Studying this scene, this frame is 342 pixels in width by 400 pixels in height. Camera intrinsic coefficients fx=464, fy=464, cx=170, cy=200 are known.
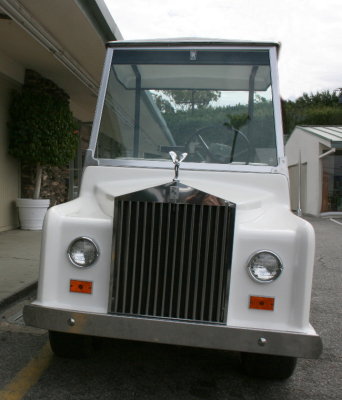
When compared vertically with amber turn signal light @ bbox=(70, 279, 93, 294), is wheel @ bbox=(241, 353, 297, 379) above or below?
below

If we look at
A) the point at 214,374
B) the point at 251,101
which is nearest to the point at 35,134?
the point at 251,101

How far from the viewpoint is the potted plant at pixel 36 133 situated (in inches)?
375

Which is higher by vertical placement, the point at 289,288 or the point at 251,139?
the point at 251,139

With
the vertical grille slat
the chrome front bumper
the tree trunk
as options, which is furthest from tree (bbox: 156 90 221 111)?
the tree trunk

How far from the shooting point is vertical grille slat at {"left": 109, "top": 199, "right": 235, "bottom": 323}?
2.84 meters

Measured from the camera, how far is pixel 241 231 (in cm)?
288

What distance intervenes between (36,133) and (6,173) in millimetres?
1098

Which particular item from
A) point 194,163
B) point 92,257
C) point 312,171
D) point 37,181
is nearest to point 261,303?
point 92,257

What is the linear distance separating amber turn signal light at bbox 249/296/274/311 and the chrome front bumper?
16cm

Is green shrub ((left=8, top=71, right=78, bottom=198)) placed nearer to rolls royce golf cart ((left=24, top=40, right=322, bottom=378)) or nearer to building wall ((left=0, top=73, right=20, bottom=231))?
building wall ((left=0, top=73, right=20, bottom=231))

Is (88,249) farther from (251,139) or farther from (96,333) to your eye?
(251,139)

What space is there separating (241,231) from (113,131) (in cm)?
163

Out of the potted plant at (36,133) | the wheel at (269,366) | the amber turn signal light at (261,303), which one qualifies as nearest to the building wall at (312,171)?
the potted plant at (36,133)

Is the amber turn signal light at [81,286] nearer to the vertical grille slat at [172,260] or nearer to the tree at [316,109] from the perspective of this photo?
the vertical grille slat at [172,260]
